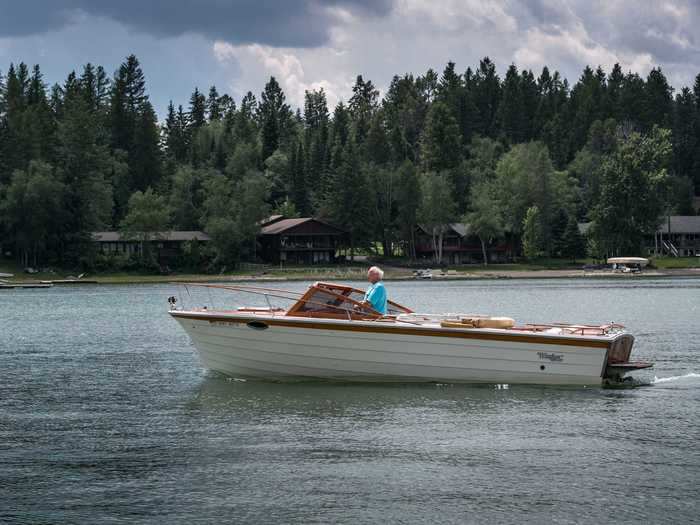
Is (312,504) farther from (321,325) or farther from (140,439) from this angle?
(321,325)

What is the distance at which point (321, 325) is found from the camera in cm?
2302

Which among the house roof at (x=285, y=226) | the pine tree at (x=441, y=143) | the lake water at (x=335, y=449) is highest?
the pine tree at (x=441, y=143)

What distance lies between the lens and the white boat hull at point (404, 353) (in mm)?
22547

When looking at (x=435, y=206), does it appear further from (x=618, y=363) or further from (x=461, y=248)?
(x=618, y=363)

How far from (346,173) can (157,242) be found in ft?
82.8

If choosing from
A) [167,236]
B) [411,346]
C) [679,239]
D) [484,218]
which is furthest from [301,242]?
[411,346]

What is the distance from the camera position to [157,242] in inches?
4756

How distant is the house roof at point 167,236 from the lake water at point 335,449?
89.7 meters

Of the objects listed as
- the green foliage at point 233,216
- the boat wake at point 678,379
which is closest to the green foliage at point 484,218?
the green foliage at point 233,216

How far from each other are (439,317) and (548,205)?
109 meters

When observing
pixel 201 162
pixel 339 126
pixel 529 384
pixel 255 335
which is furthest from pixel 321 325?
pixel 339 126

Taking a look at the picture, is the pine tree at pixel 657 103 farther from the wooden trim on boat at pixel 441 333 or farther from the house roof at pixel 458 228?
the wooden trim on boat at pixel 441 333

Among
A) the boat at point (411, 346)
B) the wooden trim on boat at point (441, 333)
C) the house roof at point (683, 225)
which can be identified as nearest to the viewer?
the wooden trim on boat at point (441, 333)

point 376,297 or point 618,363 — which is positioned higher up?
point 376,297
